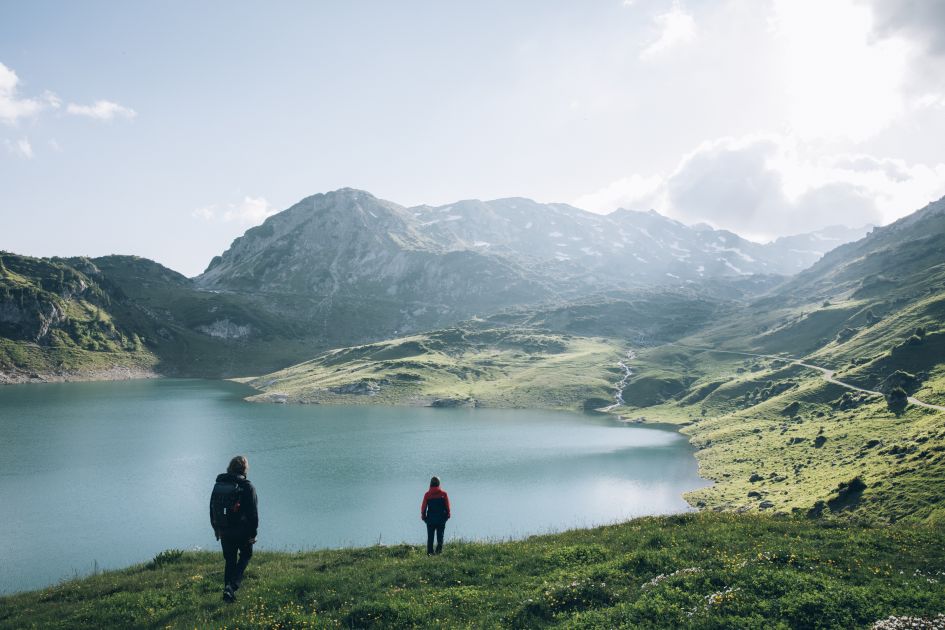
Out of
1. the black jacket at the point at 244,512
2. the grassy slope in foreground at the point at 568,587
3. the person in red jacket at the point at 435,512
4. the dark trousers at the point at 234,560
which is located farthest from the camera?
the person in red jacket at the point at 435,512

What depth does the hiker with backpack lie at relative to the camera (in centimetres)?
1819

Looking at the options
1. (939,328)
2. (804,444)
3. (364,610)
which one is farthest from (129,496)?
(939,328)

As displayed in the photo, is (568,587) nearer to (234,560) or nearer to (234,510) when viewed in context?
(234,510)

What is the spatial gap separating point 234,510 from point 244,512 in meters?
0.41

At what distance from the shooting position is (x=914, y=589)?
56.3 feet

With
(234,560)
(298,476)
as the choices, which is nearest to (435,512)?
(234,560)

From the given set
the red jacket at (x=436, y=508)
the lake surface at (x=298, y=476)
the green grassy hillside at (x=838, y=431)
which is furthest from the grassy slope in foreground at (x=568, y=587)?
the green grassy hillside at (x=838, y=431)

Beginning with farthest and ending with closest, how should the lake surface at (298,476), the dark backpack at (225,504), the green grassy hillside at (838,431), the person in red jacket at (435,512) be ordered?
the lake surface at (298,476) < the green grassy hillside at (838,431) < the person in red jacket at (435,512) < the dark backpack at (225,504)

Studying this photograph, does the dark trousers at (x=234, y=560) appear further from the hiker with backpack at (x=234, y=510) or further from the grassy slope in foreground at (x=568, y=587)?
the grassy slope in foreground at (x=568, y=587)

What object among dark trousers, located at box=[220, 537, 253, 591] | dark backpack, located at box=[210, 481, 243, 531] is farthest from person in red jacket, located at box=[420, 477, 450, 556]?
dark backpack, located at box=[210, 481, 243, 531]

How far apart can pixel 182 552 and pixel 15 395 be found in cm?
22688

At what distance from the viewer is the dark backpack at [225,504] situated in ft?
59.4

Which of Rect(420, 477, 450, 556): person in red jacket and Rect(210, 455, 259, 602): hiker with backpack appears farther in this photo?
Rect(420, 477, 450, 556): person in red jacket

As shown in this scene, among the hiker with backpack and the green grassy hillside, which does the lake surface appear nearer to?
the green grassy hillside
